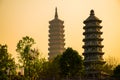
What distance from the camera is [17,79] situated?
7012cm

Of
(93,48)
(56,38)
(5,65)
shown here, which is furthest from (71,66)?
(56,38)

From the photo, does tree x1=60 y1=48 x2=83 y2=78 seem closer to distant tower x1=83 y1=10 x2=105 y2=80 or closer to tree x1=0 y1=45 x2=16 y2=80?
distant tower x1=83 y1=10 x2=105 y2=80

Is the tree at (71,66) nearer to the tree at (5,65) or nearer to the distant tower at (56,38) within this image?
the tree at (5,65)

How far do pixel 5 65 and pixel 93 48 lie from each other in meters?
55.4

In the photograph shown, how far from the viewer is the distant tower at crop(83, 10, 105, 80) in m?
106

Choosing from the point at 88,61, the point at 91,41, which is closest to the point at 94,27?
the point at 91,41

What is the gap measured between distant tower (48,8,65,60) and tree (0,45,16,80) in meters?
92.0

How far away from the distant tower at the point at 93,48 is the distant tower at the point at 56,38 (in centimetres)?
4220

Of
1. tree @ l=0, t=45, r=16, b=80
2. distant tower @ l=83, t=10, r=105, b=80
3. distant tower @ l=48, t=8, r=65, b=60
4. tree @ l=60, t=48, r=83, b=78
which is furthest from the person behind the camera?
distant tower @ l=48, t=8, r=65, b=60

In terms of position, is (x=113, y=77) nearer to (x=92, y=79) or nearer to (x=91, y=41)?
(x=92, y=79)

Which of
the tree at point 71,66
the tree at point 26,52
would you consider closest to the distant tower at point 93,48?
the tree at point 71,66

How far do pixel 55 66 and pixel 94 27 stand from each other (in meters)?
19.1

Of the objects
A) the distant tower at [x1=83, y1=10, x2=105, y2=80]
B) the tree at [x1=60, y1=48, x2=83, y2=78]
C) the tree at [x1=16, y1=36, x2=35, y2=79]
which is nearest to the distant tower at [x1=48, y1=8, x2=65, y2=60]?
the distant tower at [x1=83, y1=10, x2=105, y2=80]

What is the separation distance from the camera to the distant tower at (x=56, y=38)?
15650cm
